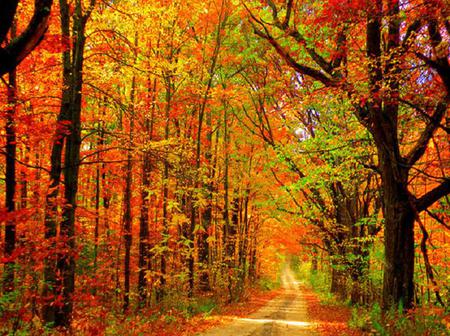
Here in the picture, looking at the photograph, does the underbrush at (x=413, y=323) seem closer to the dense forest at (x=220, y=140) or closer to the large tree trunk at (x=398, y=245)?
the dense forest at (x=220, y=140)

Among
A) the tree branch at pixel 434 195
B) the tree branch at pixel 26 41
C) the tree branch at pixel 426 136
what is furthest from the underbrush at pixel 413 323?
the tree branch at pixel 26 41

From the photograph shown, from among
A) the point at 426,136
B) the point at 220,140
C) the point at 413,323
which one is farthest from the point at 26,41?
the point at 220,140

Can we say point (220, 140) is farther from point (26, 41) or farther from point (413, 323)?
point (26, 41)

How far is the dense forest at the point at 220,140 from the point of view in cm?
772

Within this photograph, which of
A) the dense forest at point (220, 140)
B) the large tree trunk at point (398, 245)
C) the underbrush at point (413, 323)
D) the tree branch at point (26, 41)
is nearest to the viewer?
the tree branch at point (26, 41)

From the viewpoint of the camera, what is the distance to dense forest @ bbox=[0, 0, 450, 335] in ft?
25.3

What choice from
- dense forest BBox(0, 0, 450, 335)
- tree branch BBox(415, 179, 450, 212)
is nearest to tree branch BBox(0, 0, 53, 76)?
dense forest BBox(0, 0, 450, 335)

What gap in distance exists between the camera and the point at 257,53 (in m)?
19.0

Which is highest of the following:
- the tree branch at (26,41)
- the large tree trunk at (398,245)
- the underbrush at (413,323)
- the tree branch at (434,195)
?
the tree branch at (26,41)

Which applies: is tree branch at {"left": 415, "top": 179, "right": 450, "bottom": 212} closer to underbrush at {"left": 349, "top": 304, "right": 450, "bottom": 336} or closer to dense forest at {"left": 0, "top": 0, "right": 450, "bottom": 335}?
dense forest at {"left": 0, "top": 0, "right": 450, "bottom": 335}

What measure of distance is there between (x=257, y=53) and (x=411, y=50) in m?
12.7

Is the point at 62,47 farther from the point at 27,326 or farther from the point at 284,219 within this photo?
the point at 284,219

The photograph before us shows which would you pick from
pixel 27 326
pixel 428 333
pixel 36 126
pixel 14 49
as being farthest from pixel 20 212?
pixel 428 333

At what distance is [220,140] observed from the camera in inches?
942
